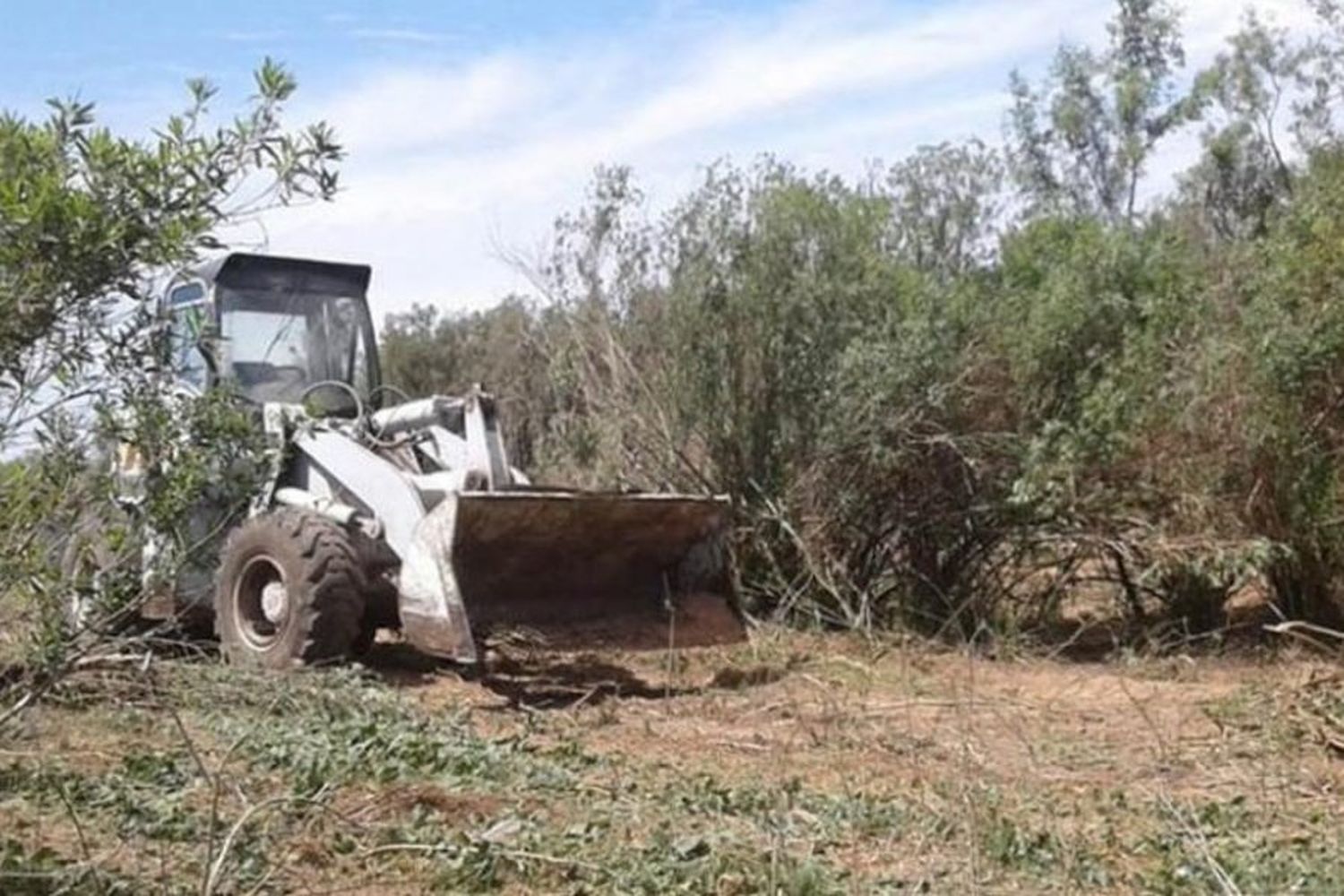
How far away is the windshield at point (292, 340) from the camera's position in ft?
36.0

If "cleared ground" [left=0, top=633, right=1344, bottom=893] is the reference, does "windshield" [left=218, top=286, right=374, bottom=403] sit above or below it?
above

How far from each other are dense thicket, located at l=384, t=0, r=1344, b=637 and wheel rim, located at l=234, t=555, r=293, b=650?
12.6 feet

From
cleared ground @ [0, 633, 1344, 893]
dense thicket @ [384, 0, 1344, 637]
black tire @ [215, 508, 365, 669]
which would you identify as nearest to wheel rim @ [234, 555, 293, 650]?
black tire @ [215, 508, 365, 669]

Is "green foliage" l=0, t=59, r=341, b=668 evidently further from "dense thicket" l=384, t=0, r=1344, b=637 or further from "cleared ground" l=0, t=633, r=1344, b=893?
"dense thicket" l=384, t=0, r=1344, b=637

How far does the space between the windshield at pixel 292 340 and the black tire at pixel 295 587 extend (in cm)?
105

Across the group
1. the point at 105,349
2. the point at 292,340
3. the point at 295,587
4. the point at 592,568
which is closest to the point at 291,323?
the point at 292,340

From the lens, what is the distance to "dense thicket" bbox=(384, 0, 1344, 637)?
11344 mm

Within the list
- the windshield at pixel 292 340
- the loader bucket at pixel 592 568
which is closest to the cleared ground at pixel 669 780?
the loader bucket at pixel 592 568

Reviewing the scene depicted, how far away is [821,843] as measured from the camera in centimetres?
606

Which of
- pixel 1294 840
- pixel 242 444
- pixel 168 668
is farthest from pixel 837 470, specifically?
pixel 242 444

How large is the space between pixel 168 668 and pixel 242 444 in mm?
4110

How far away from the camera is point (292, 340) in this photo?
11281 millimetres

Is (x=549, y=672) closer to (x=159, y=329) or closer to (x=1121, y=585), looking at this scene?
(x=1121, y=585)

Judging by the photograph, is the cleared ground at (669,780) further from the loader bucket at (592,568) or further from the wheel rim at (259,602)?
the wheel rim at (259,602)
